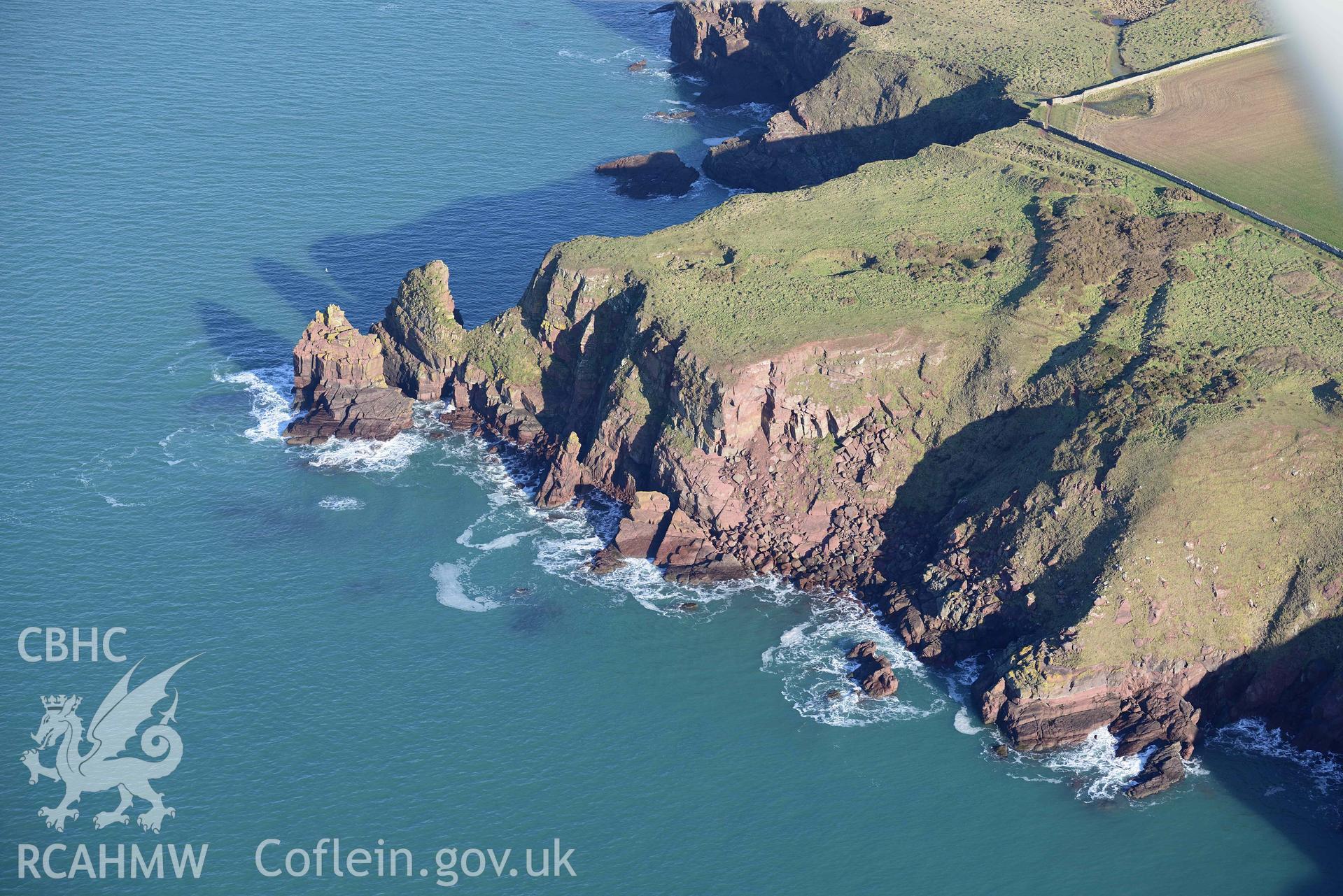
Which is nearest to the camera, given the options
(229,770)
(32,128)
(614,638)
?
(229,770)

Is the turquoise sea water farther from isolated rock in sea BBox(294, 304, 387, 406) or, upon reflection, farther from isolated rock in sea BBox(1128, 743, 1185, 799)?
isolated rock in sea BBox(294, 304, 387, 406)

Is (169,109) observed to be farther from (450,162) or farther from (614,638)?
(614,638)

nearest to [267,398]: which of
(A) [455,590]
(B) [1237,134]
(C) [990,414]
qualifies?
(A) [455,590]

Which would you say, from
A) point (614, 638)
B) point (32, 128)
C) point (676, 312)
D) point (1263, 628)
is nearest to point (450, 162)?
point (32, 128)

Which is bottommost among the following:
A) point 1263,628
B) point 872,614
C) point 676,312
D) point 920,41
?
point 872,614

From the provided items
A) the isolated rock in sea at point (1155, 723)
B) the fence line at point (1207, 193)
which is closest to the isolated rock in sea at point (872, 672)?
the isolated rock in sea at point (1155, 723)
